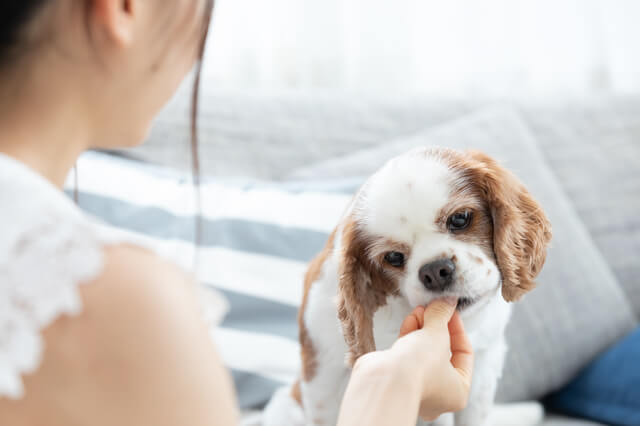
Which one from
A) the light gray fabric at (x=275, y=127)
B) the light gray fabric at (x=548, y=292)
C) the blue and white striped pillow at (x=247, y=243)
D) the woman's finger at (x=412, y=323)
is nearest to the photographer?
the woman's finger at (x=412, y=323)

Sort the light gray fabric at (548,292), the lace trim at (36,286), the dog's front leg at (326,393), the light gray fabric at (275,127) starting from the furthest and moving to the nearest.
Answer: the light gray fabric at (275,127) → the light gray fabric at (548,292) → the dog's front leg at (326,393) → the lace trim at (36,286)

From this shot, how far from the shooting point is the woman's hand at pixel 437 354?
28.1 inches

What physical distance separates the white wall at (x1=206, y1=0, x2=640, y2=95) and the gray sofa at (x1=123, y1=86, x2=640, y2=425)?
594mm

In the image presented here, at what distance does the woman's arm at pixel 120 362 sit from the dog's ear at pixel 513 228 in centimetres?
50

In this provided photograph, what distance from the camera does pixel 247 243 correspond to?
1.41 m

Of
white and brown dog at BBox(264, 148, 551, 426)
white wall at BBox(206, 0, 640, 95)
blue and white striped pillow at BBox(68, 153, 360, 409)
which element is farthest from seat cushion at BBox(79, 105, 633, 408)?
white wall at BBox(206, 0, 640, 95)

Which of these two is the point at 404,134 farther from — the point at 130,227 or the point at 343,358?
the point at 343,358

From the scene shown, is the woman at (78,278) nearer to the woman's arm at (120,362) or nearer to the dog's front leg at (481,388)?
the woman's arm at (120,362)

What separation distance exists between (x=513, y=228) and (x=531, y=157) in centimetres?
84

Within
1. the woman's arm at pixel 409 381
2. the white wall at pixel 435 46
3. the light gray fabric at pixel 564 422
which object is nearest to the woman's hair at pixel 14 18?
the woman's arm at pixel 409 381

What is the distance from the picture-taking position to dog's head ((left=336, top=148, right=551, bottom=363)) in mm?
848

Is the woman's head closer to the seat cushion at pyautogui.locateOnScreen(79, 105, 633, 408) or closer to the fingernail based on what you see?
the fingernail

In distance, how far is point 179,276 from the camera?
1.74 feet

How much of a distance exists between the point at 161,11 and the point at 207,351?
309mm
